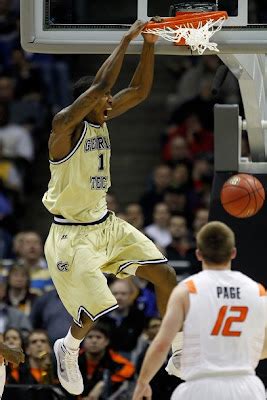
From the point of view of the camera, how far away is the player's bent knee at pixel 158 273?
342 inches

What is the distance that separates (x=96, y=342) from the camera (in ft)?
36.2

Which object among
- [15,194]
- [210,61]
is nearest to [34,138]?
[15,194]

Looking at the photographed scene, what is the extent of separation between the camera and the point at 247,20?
8.67m

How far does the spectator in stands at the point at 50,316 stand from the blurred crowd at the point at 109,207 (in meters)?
0.01

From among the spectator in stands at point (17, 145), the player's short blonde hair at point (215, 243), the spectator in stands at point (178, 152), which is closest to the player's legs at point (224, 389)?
the player's short blonde hair at point (215, 243)

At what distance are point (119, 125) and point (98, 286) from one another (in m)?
8.90

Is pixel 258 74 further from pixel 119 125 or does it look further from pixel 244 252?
pixel 119 125

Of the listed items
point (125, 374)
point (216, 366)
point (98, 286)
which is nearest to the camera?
point (216, 366)

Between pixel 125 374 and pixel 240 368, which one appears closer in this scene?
pixel 240 368

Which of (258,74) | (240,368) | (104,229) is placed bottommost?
(240,368)

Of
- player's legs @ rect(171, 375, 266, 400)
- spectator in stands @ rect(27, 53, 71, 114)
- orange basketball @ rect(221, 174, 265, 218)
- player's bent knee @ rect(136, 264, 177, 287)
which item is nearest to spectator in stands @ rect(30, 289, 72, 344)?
orange basketball @ rect(221, 174, 265, 218)

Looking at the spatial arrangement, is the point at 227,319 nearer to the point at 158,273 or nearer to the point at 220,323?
the point at 220,323

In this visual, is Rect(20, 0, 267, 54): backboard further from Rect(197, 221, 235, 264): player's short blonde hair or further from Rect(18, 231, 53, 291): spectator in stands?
Rect(18, 231, 53, 291): spectator in stands

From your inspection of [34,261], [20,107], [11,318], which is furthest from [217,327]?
[20,107]
